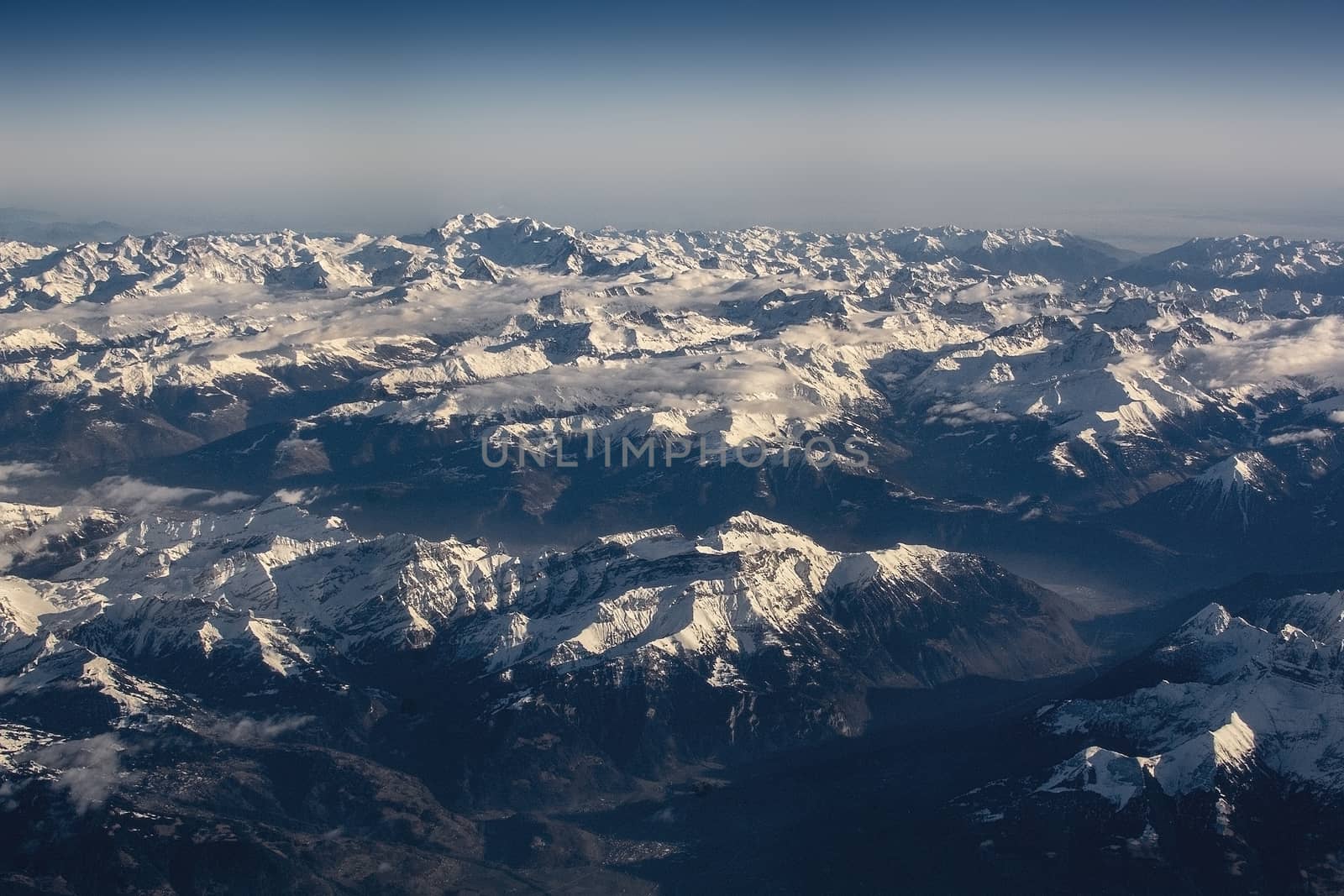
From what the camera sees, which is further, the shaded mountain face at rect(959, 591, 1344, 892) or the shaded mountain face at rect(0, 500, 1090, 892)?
the shaded mountain face at rect(0, 500, 1090, 892)

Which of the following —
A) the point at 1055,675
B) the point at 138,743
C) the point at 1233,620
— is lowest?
the point at 1055,675

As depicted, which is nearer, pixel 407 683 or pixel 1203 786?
pixel 1203 786

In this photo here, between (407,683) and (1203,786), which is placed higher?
(1203,786)

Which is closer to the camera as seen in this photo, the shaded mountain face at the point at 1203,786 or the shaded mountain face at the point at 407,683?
the shaded mountain face at the point at 1203,786

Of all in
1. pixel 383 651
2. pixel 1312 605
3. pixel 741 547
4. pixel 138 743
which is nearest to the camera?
pixel 138 743

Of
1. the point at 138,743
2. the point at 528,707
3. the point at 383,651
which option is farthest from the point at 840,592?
the point at 138,743

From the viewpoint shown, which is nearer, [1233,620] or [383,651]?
[1233,620]

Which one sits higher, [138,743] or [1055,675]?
[138,743]

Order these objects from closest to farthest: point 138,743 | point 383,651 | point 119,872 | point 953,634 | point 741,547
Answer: point 119,872 < point 138,743 < point 383,651 < point 741,547 < point 953,634

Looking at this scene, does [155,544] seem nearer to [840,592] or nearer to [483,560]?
[483,560]
